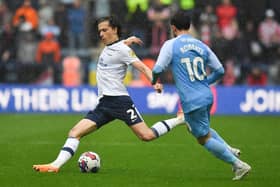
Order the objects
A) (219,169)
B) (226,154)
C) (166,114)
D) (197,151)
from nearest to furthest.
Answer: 1. (226,154)
2. (219,169)
3. (197,151)
4. (166,114)

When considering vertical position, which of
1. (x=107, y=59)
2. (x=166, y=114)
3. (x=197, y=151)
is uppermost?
(x=107, y=59)

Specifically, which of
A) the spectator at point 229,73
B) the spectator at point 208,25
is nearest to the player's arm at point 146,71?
the spectator at point 208,25

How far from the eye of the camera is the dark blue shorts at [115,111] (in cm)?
1246

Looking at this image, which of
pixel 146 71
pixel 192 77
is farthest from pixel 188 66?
pixel 146 71

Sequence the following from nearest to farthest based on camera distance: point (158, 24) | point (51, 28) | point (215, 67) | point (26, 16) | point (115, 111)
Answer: point (215, 67) < point (115, 111) < point (158, 24) < point (26, 16) < point (51, 28)

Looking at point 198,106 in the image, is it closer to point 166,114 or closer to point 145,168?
point 145,168

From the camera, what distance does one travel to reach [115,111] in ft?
40.9

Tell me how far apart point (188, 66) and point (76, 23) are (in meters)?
16.4

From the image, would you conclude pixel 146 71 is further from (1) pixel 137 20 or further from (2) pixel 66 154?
(1) pixel 137 20

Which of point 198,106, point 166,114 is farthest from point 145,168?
point 166,114

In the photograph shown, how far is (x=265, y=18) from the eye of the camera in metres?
28.1

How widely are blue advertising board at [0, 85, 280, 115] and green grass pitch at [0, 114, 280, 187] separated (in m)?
1.92

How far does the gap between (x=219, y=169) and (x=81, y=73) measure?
14886 millimetres

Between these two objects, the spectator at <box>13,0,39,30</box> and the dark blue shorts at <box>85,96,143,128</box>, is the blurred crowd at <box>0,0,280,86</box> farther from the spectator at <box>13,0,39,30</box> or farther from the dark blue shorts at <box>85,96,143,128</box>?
the dark blue shorts at <box>85,96,143,128</box>
